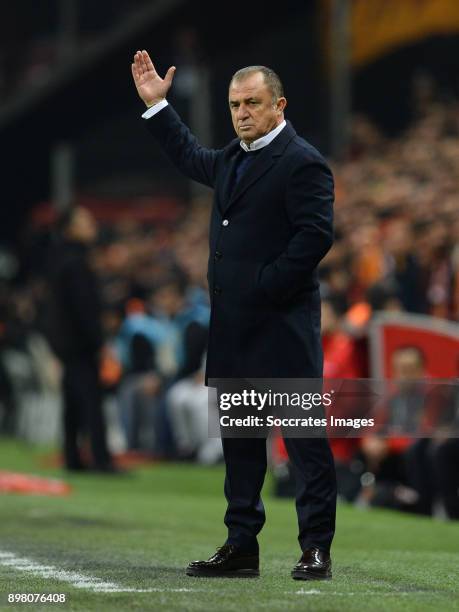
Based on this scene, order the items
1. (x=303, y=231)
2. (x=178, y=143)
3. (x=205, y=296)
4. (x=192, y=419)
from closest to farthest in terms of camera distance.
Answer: (x=303, y=231) → (x=178, y=143) → (x=192, y=419) → (x=205, y=296)

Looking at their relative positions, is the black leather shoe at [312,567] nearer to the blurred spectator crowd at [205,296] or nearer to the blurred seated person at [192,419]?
the blurred spectator crowd at [205,296]

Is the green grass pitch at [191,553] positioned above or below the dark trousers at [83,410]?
below

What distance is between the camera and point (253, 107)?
6594 mm

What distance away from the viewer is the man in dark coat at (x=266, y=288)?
6.51 meters

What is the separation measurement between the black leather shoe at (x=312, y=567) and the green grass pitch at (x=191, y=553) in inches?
2.3

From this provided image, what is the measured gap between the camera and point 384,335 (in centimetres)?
1258

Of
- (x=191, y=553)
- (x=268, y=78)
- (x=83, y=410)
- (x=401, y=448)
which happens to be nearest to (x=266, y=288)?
(x=268, y=78)

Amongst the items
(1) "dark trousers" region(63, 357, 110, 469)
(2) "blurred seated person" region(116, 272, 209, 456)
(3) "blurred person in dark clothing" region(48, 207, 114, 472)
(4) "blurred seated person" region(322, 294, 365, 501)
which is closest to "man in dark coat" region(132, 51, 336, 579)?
(4) "blurred seated person" region(322, 294, 365, 501)

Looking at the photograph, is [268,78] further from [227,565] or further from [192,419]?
[192,419]

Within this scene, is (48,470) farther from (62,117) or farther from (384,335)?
(62,117)

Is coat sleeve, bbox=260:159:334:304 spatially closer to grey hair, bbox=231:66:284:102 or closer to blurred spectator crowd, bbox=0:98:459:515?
grey hair, bbox=231:66:284:102

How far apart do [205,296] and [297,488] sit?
35.0 feet

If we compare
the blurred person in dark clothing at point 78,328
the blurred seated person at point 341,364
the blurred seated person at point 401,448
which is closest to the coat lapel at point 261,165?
the blurred seated person at point 401,448

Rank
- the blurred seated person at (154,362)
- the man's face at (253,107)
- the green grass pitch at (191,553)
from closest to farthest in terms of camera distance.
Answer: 1. the green grass pitch at (191,553)
2. the man's face at (253,107)
3. the blurred seated person at (154,362)
